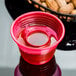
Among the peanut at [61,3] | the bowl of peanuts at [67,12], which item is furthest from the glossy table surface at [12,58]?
the peanut at [61,3]

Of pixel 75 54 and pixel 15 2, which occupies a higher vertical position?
pixel 15 2

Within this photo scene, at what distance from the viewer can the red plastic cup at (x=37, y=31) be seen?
16.6 inches

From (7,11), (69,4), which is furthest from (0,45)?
(69,4)

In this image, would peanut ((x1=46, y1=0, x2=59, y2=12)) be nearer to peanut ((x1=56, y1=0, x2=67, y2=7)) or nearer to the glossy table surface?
peanut ((x1=56, y1=0, x2=67, y2=7))

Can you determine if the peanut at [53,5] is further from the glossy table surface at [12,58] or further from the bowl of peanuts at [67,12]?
the glossy table surface at [12,58]

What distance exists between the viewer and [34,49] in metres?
0.39

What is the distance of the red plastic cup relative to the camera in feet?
1.38

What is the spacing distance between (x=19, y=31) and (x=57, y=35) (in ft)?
0.27

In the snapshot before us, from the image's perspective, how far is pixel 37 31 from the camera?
0.46m

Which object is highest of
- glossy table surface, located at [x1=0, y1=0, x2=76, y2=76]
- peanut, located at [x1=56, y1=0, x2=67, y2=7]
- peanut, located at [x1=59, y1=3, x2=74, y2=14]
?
peanut, located at [x1=56, y1=0, x2=67, y2=7]

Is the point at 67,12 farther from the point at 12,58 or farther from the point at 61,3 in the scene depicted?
the point at 12,58

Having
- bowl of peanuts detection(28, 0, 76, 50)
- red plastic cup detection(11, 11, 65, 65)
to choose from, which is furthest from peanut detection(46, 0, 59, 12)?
red plastic cup detection(11, 11, 65, 65)

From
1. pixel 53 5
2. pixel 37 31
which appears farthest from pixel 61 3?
pixel 37 31

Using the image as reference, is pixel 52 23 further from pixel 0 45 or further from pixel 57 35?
pixel 0 45
